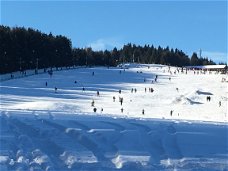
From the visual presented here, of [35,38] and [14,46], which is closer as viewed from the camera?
[14,46]

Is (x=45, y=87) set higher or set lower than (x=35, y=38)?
lower

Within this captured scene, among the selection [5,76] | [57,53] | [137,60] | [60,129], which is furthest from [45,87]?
[137,60]

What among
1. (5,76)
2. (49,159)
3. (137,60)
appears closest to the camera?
(49,159)

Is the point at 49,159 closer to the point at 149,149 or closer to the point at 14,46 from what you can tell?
the point at 149,149

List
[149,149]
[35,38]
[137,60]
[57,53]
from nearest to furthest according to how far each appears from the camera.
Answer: [149,149] < [35,38] < [57,53] < [137,60]

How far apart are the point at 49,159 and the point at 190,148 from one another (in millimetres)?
4558

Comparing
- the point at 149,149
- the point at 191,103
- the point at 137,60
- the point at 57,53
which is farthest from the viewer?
the point at 137,60

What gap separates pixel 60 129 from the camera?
58.6ft

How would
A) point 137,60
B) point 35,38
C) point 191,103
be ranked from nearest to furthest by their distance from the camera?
point 191,103, point 35,38, point 137,60

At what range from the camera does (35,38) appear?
4122 inches

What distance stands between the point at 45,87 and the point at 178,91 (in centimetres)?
1792

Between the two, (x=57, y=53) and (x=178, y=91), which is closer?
(x=178, y=91)

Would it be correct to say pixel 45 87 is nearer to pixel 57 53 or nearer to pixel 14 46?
pixel 14 46

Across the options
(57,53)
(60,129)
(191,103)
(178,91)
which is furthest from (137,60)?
(60,129)
